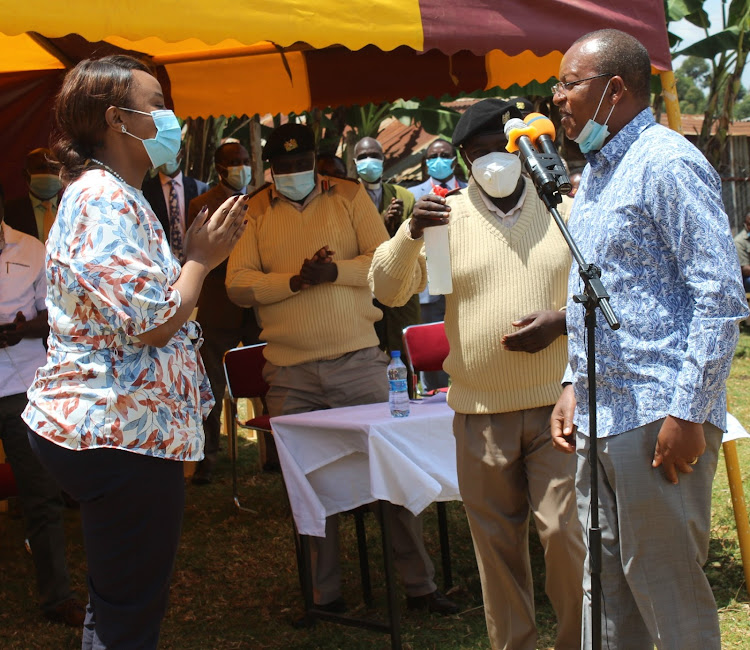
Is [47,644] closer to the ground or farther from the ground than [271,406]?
closer to the ground

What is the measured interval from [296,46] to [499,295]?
3.29 m

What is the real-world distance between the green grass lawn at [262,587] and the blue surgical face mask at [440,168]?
351 cm

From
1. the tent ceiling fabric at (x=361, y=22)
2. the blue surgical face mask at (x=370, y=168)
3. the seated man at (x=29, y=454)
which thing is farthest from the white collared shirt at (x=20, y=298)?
the blue surgical face mask at (x=370, y=168)

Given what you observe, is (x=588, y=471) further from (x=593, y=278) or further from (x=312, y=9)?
(x=312, y=9)

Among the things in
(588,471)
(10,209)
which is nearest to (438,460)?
(588,471)

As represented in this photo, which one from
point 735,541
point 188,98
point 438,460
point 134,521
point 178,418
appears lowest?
point 735,541

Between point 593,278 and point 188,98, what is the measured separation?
5.24 m

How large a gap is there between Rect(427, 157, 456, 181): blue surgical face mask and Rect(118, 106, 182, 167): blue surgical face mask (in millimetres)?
6076

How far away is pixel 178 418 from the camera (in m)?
2.63

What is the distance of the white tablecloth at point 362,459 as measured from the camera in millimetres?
3994

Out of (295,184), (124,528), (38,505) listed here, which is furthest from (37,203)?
(124,528)

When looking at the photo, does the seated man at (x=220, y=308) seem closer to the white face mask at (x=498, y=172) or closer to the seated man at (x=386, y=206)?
the seated man at (x=386, y=206)

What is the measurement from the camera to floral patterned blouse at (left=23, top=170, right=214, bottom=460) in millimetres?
2449

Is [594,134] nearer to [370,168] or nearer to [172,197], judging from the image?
[172,197]
